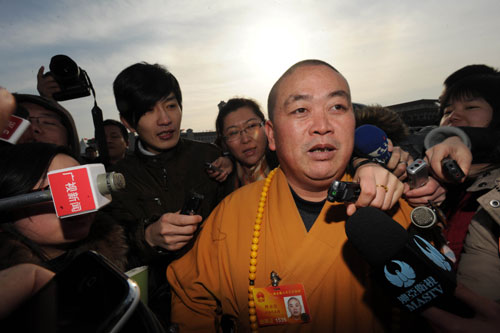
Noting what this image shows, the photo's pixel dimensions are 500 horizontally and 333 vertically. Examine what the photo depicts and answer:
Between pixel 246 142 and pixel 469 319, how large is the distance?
8.01 feet

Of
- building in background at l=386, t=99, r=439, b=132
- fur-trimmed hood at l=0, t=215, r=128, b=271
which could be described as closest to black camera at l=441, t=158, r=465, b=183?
fur-trimmed hood at l=0, t=215, r=128, b=271

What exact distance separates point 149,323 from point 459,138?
198cm

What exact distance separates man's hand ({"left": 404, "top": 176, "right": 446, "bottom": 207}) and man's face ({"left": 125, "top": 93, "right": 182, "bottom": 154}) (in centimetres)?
211

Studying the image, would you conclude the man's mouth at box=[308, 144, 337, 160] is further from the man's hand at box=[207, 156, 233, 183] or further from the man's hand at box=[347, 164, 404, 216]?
the man's hand at box=[207, 156, 233, 183]

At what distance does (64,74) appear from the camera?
239 cm

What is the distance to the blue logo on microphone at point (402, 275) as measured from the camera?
0.77 metres

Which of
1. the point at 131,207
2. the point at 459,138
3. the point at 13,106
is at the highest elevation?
the point at 13,106

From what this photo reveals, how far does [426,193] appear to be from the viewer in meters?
1.35

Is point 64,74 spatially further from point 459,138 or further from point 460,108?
point 460,108

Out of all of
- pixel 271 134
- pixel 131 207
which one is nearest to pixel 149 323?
pixel 271 134

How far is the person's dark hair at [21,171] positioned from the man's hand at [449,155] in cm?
217

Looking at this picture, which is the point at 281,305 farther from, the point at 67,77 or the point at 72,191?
the point at 67,77

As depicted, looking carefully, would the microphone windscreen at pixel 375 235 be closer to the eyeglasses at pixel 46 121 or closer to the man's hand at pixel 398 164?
the man's hand at pixel 398 164

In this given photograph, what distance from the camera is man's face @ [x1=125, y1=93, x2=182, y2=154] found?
2475 mm
